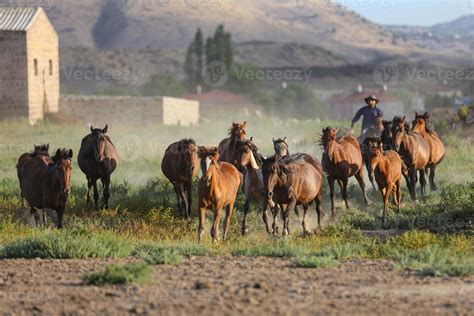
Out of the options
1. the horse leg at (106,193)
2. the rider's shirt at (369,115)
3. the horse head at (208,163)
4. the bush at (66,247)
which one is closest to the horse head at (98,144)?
the horse leg at (106,193)

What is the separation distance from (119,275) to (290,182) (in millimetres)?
6850

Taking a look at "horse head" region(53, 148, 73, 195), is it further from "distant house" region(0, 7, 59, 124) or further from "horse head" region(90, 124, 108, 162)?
"distant house" region(0, 7, 59, 124)

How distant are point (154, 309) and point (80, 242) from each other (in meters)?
4.55

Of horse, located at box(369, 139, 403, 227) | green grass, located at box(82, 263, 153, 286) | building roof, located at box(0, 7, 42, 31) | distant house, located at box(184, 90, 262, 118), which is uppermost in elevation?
building roof, located at box(0, 7, 42, 31)

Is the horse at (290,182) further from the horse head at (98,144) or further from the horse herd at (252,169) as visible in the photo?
the horse head at (98,144)

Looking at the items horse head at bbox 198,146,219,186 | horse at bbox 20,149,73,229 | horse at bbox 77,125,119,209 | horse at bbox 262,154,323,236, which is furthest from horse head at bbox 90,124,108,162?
horse head at bbox 198,146,219,186

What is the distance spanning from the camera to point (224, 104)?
10581 centimetres

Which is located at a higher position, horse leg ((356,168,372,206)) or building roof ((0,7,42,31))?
building roof ((0,7,42,31))

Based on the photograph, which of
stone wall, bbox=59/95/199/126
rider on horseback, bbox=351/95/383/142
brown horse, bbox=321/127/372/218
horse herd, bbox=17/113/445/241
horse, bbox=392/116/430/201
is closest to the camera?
horse herd, bbox=17/113/445/241

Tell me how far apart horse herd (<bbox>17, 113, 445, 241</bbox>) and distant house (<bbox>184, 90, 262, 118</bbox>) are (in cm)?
6870

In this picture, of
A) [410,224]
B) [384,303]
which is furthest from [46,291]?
[410,224]

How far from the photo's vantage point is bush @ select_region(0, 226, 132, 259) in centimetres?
1548

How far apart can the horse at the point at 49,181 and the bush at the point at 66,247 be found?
2.63 metres

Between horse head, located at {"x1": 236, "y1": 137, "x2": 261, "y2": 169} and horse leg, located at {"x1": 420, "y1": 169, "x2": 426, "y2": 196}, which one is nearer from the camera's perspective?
horse head, located at {"x1": 236, "y1": 137, "x2": 261, "y2": 169}
